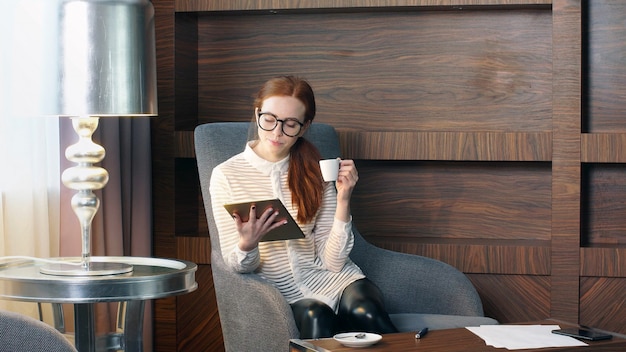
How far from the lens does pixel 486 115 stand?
347cm

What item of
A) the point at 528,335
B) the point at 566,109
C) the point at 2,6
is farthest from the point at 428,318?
the point at 2,6

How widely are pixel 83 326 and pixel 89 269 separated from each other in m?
0.18

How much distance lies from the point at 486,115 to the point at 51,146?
1573mm

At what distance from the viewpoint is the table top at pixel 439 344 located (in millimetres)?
2084

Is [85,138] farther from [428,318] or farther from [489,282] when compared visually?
[489,282]

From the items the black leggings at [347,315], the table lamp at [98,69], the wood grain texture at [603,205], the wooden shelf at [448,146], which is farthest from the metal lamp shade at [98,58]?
the wood grain texture at [603,205]

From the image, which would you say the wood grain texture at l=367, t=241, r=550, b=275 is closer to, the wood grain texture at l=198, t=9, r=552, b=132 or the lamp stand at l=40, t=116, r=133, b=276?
the wood grain texture at l=198, t=9, r=552, b=132

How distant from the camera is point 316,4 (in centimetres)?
334

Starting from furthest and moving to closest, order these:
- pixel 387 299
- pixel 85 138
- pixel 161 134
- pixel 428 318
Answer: pixel 161 134 < pixel 387 299 < pixel 428 318 < pixel 85 138

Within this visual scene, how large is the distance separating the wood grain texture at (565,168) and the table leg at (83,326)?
1.68 m

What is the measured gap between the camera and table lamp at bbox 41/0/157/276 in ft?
7.47

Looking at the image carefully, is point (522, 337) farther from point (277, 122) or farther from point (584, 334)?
point (277, 122)

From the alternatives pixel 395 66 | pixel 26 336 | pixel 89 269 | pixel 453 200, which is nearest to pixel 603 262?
pixel 453 200

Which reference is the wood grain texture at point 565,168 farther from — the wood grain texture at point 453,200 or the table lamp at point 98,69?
the table lamp at point 98,69
